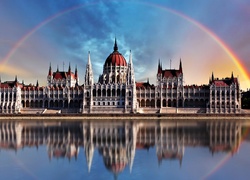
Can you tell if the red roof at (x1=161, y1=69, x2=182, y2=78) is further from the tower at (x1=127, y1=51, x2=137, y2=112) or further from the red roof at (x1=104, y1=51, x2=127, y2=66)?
the red roof at (x1=104, y1=51, x2=127, y2=66)

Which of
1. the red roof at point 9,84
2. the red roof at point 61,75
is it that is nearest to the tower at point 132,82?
the red roof at point 61,75

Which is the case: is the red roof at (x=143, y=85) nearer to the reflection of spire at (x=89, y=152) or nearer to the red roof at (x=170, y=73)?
the red roof at (x=170, y=73)

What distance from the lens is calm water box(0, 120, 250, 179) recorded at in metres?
29.7

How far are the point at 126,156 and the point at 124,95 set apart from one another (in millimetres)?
85761

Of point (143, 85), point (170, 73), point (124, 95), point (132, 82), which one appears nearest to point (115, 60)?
point (143, 85)

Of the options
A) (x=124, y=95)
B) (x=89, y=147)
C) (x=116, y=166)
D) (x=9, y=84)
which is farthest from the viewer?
(x=9, y=84)

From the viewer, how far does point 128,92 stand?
403ft

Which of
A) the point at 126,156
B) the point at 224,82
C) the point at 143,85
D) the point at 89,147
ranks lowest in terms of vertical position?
the point at 126,156

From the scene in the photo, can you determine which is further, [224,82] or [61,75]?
[61,75]

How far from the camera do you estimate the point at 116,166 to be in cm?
3253

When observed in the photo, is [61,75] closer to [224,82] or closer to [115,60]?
[115,60]

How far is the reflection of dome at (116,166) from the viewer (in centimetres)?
3092

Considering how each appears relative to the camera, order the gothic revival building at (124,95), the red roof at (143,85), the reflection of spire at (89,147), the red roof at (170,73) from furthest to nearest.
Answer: the red roof at (170,73)
the red roof at (143,85)
the gothic revival building at (124,95)
the reflection of spire at (89,147)

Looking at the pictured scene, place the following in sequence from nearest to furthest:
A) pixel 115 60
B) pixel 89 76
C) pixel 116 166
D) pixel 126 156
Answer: pixel 116 166 → pixel 126 156 → pixel 89 76 → pixel 115 60
